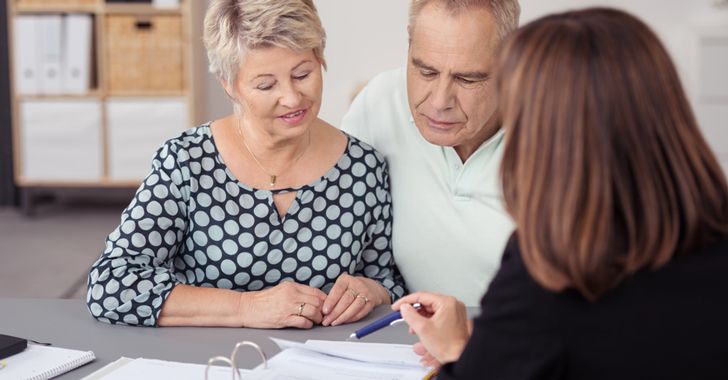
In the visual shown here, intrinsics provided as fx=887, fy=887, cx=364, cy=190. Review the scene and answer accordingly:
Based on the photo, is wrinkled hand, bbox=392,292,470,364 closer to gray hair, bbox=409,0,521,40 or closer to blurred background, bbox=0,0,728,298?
gray hair, bbox=409,0,521,40

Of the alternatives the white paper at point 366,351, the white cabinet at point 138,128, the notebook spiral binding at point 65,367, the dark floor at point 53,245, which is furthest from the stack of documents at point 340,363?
the white cabinet at point 138,128

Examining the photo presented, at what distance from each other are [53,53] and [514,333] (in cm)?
486

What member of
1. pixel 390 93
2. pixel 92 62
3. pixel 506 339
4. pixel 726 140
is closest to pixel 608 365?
pixel 506 339

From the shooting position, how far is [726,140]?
4359 millimetres

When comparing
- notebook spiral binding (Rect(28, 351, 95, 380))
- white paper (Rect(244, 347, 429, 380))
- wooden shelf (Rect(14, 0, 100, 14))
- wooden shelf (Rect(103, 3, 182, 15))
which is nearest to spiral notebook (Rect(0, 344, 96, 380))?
notebook spiral binding (Rect(28, 351, 95, 380))

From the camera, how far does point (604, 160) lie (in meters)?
0.87

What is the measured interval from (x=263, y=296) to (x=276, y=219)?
216 mm

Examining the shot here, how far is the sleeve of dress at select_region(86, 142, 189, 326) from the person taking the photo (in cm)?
150

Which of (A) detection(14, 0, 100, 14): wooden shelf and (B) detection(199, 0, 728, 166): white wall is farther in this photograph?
(A) detection(14, 0, 100, 14): wooden shelf

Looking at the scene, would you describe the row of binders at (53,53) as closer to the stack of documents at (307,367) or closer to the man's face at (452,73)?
the man's face at (452,73)

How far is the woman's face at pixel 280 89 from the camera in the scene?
1.61 metres

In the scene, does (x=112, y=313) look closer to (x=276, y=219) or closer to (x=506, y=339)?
(x=276, y=219)

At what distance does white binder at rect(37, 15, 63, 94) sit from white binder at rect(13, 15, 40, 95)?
0.03 meters

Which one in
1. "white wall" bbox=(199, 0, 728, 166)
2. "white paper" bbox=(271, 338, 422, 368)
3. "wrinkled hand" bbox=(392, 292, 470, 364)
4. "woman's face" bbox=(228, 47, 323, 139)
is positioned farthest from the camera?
"white wall" bbox=(199, 0, 728, 166)
